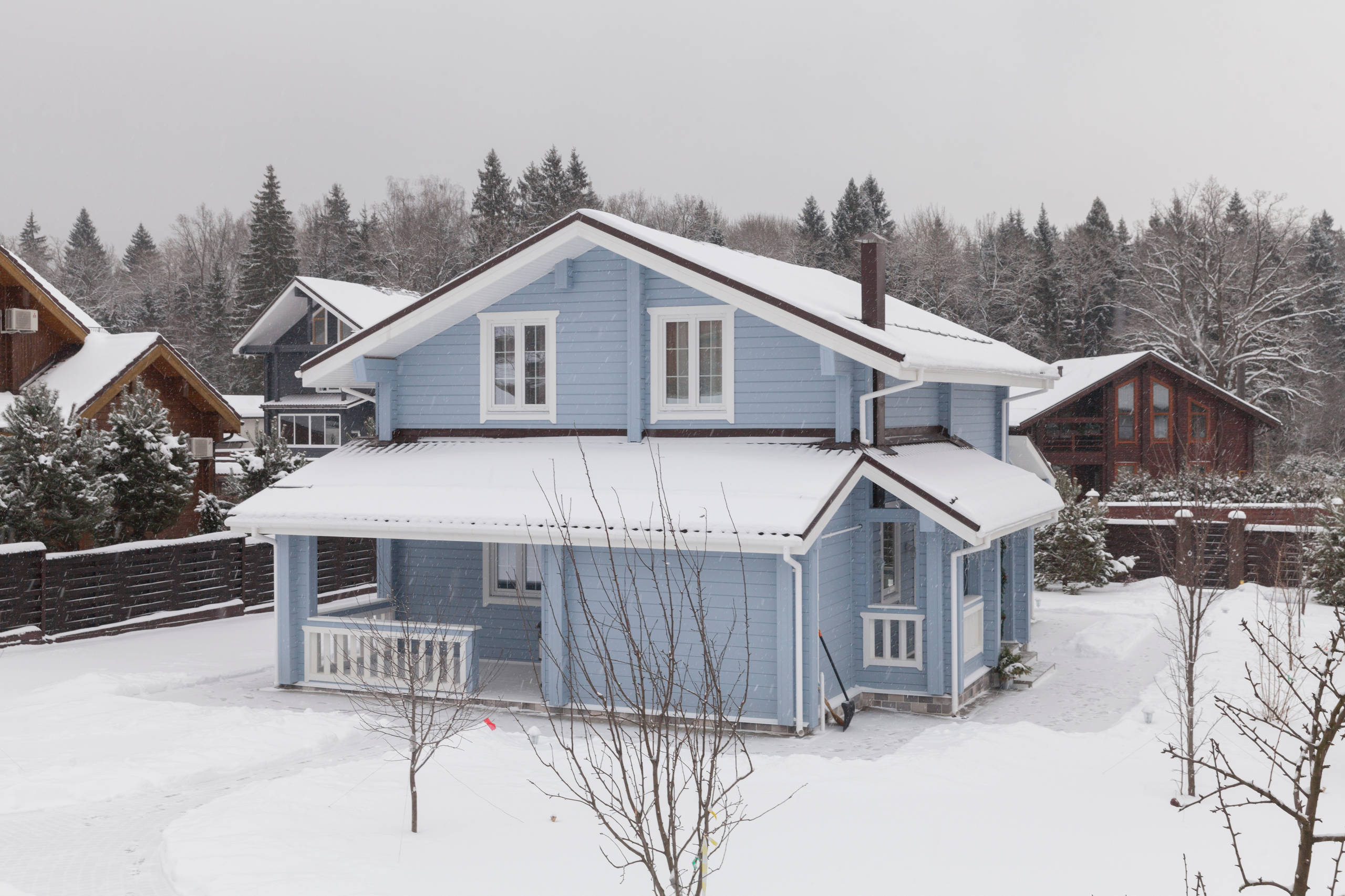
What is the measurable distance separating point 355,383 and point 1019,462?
35.9 feet

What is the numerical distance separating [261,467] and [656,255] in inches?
489

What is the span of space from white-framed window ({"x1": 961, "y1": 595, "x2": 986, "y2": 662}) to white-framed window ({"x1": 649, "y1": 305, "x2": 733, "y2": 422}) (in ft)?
12.3

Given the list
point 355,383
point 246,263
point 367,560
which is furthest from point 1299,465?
point 246,263

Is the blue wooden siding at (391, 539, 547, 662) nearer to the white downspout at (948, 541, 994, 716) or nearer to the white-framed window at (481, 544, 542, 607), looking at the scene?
the white-framed window at (481, 544, 542, 607)

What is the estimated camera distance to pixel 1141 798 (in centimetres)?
1002

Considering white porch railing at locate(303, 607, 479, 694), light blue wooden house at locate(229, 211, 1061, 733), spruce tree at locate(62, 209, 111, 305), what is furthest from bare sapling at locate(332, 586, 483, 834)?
spruce tree at locate(62, 209, 111, 305)

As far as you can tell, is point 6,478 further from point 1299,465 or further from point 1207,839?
point 1299,465

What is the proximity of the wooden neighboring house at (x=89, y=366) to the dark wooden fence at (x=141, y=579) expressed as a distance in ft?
9.01

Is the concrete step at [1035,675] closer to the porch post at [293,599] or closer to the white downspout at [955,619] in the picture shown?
the white downspout at [955,619]

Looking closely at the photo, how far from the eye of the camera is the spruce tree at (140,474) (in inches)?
757

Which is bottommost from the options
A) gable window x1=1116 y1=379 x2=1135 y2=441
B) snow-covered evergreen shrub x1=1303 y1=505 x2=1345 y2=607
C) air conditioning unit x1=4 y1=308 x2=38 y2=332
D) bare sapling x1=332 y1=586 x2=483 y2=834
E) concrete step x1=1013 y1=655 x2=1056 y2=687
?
concrete step x1=1013 y1=655 x2=1056 y2=687

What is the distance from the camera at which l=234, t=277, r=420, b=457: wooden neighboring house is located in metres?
42.0

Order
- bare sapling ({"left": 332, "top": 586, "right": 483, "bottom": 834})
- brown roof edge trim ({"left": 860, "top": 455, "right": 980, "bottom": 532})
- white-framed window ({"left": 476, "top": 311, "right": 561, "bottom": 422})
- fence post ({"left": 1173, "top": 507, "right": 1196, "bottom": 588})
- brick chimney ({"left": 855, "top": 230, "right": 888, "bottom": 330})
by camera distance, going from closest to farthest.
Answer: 1. fence post ({"left": 1173, "top": 507, "right": 1196, "bottom": 588})
2. bare sapling ({"left": 332, "top": 586, "right": 483, "bottom": 834})
3. brown roof edge trim ({"left": 860, "top": 455, "right": 980, "bottom": 532})
4. brick chimney ({"left": 855, "top": 230, "right": 888, "bottom": 330})
5. white-framed window ({"left": 476, "top": 311, "right": 561, "bottom": 422})

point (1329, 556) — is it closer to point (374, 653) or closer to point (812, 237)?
point (374, 653)
